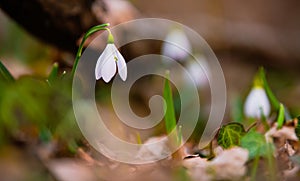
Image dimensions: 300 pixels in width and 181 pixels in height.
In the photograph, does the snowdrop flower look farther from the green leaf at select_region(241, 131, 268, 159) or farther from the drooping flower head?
the drooping flower head

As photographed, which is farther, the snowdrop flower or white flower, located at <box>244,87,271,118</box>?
white flower, located at <box>244,87,271,118</box>

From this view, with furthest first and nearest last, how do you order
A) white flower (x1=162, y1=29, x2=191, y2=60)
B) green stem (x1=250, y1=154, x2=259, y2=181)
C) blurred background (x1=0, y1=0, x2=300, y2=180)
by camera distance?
1. white flower (x1=162, y1=29, x2=191, y2=60)
2. blurred background (x1=0, y1=0, x2=300, y2=180)
3. green stem (x1=250, y1=154, x2=259, y2=181)

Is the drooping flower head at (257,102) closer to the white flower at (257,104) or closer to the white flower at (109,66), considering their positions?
the white flower at (257,104)

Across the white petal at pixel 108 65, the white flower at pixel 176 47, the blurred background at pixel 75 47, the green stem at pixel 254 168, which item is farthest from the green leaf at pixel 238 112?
the white petal at pixel 108 65

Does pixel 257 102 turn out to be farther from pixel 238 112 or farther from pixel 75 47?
pixel 75 47

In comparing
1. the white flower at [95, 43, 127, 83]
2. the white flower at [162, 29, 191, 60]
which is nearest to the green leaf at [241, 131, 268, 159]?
the white flower at [95, 43, 127, 83]

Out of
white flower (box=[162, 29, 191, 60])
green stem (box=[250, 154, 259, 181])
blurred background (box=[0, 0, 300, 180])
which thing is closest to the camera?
green stem (box=[250, 154, 259, 181])

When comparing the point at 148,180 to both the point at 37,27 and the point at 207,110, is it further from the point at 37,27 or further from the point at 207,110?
the point at 207,110

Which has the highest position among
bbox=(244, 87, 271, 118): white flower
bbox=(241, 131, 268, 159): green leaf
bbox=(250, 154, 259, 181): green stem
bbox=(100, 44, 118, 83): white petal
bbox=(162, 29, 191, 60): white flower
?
bbox=(162, 29, 191, 60): white flower

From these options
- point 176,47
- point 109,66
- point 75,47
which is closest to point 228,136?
point 109,66

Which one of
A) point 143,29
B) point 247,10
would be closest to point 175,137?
point 143,29
